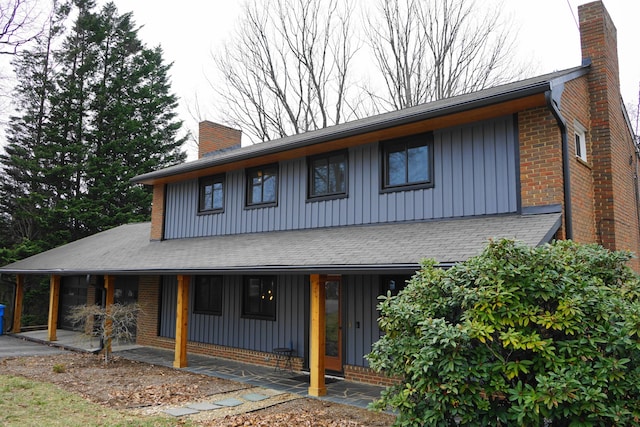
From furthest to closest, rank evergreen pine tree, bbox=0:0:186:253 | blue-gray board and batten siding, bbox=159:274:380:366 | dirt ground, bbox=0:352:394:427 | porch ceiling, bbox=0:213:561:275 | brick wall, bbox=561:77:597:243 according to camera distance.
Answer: evergreen pine tree, bbox=0:0:186:253 < blue-gray board and batten siding, bbox=159:274:380:366 < brick wall, bbox=561:77:597:243 < porch ceiling, bbox=0:213:561:275 < dirt ground, bbox=0:352:394:427

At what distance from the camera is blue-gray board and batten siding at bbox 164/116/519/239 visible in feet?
26.0

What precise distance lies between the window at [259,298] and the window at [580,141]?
6802 mm

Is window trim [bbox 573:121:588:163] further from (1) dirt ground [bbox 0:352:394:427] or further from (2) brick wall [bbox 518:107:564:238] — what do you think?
(1) dirt ground [bbox 0:352:394:427]

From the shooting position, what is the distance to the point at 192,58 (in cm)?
2739

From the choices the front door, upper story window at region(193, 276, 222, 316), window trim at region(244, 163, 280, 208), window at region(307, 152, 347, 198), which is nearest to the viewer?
the front door

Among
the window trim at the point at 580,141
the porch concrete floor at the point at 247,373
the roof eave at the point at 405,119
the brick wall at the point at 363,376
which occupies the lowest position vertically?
the porch concrete floor at the point at 247,373

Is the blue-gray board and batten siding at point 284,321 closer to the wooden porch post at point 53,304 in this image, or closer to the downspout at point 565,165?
the downspout at point 565,165

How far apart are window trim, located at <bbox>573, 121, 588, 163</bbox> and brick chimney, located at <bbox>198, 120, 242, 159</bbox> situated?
1192 centimetres

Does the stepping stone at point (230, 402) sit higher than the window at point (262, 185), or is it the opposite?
the window at point (262, 185)

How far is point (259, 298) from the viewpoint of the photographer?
1119 cm

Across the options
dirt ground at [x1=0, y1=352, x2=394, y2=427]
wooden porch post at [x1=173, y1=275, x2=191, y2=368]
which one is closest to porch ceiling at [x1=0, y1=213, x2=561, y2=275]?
wooden porch post at [x1=173, y1=275, x2=191, y2=368]

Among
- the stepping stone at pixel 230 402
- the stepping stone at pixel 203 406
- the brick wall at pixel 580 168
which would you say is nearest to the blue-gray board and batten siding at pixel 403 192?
the brick wall at pixel 580 168

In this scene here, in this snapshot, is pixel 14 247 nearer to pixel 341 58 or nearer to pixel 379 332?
pixel 341 58

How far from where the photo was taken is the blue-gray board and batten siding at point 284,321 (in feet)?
29.8
